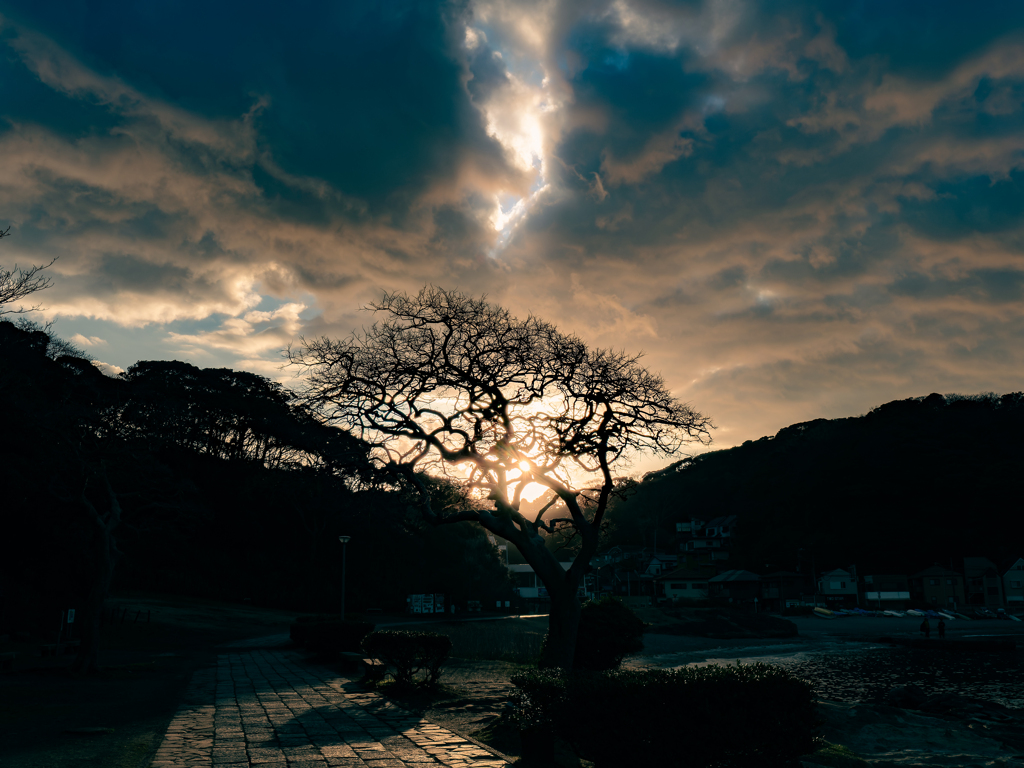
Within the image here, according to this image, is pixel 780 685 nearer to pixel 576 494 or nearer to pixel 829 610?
pixel 576 494

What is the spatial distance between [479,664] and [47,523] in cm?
2193

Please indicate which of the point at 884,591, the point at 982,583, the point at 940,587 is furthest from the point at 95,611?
the point at 982,583

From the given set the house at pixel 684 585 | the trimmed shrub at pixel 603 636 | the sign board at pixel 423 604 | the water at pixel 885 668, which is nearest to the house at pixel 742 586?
the house at pixel 684 585

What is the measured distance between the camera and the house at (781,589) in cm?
8569

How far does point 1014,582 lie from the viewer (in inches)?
3255

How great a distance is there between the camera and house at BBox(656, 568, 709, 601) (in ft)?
303

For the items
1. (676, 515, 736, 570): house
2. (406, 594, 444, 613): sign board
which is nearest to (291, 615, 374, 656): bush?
(406, 594, 444, 613): sign board

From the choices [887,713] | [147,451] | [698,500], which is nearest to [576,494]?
[887,713]

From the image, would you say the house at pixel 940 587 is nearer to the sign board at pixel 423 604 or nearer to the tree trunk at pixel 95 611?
the sign board at pixel 423 604

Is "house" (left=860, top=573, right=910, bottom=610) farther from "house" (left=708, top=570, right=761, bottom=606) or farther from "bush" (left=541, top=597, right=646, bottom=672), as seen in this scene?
"bush" (left=541, top=597, right=646, bottom=672)

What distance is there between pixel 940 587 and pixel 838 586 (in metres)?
11.7

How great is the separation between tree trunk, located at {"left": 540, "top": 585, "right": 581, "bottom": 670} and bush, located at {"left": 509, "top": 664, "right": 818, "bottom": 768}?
7482 millimetres

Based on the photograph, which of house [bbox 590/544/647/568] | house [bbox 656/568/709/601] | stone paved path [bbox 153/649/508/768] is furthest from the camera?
house [bbox 590/544/647/568]

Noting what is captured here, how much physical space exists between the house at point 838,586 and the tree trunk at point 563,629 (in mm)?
86168
